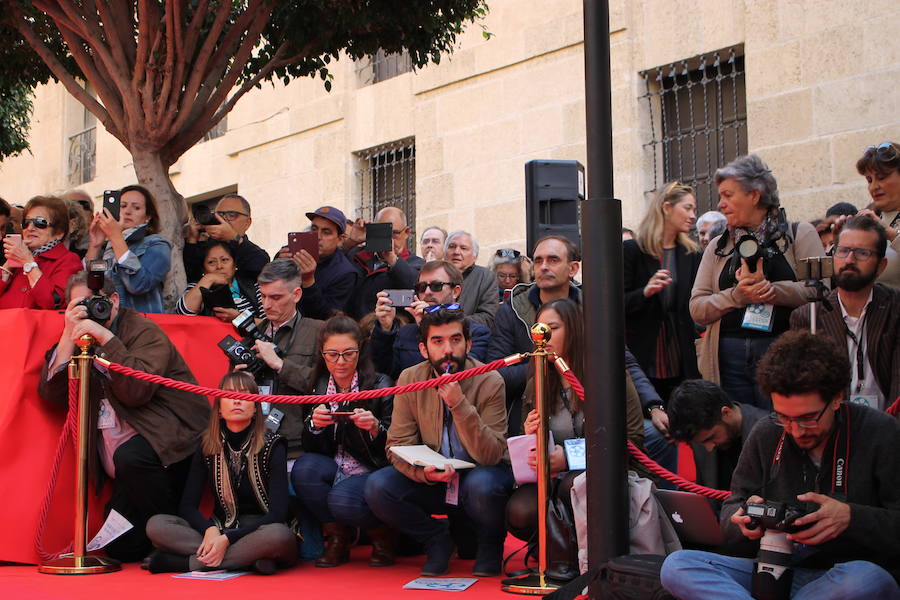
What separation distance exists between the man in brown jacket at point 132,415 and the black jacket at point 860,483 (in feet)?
11.5

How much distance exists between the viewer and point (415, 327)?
6.69m

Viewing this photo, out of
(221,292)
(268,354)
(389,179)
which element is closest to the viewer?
(268,354)

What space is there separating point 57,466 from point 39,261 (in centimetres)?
150

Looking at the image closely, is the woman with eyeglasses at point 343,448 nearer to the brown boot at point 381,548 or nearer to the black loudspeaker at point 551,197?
the brown boot at point 381,548

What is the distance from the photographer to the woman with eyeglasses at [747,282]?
555 centimetres

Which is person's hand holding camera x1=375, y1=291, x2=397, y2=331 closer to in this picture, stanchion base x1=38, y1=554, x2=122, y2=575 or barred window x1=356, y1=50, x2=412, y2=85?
stanchion base x1=38, y1=554, x2=122, y2=575

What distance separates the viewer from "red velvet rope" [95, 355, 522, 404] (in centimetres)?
534

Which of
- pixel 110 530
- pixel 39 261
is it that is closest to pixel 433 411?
pixel 110 530

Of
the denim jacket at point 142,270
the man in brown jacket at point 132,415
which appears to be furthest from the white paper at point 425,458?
the denim jacket at point 142,270

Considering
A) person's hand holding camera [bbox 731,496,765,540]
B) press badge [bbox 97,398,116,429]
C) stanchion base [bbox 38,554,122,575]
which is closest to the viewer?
person's hand holding camera [bbox 731,496,765,540]

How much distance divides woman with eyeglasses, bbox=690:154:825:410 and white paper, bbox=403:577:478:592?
5.47 feet

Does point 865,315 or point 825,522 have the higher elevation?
point 865,315

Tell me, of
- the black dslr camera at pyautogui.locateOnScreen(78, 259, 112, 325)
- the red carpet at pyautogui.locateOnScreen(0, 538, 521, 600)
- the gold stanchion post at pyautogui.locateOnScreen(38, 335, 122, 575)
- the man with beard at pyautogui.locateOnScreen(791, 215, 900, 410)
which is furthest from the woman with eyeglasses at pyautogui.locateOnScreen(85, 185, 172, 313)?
the man with beard at pyautogui.locateOnScreen(791, 215, 900, 410)

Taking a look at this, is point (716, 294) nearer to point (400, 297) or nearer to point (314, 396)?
point (400, 297)
